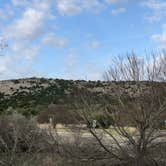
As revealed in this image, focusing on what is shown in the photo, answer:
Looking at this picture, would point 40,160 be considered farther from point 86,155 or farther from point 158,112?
point 158,112

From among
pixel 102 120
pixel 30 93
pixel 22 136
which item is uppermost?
pixel 30 93

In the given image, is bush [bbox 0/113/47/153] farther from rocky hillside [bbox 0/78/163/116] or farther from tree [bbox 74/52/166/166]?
rocky hillside [bbox 0/78/163/116]

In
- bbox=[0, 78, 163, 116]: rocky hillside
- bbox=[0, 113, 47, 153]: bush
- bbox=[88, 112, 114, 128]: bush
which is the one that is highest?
bbox=[0, 78, 163, 116]: rocky hillside

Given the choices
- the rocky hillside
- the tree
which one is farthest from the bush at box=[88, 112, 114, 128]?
the rocky hillside

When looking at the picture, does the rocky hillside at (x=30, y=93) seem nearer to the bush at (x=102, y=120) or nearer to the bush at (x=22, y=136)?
the bush at (x=22, y=136)

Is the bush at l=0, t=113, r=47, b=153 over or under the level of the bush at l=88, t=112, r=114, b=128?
under

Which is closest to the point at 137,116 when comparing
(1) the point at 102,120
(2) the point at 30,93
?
(1) the point at 102,120

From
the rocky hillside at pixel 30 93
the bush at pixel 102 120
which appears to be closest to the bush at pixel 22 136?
the bush at pixel 102 120

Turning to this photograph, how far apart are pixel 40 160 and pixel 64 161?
4.99 feet

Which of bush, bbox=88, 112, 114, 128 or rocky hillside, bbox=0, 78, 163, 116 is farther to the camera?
rocky hillside, bbox=0, 78, 163, 116

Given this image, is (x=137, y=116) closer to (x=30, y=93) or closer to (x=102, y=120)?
(x=102, y=120)

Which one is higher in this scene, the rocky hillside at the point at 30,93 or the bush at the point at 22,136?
the rocky hillside at the point at 30,93

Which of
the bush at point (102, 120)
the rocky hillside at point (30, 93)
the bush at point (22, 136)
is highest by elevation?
the rocky hillside at point (30, 93)

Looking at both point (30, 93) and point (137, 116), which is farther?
point (30, 93)
